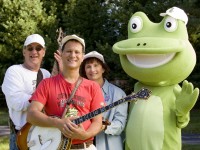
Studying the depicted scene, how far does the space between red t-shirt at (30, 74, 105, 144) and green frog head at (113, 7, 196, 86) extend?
1.01 m

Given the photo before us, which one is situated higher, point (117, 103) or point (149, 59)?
point (149, 59)

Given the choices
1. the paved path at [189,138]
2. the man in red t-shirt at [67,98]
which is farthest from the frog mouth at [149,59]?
the paved path at [189,138]

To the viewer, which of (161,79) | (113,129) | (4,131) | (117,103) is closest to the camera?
(117,103)

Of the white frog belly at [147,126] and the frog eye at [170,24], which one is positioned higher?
the frog eye at [170,24]

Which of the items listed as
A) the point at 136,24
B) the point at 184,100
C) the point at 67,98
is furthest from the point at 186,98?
the point at 67,98

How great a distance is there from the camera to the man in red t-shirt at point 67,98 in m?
3.29

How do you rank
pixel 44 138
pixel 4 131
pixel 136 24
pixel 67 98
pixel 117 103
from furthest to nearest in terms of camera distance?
pixel 4 131 < pixel 136 24 < pixel 44 138 < pixel 67 98 < pixel 117 103

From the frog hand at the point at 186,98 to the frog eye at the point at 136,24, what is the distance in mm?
862

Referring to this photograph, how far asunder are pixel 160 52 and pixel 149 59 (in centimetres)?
20

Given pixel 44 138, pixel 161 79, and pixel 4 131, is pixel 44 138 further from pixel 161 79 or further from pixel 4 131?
pixel 4 131

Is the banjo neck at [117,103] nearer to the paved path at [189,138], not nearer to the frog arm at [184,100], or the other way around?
the frog arm at [184,100]

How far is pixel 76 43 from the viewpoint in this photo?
338 cm

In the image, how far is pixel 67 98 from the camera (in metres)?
3.33

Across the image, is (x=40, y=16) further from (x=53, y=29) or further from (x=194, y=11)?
(x=194, y=11)
